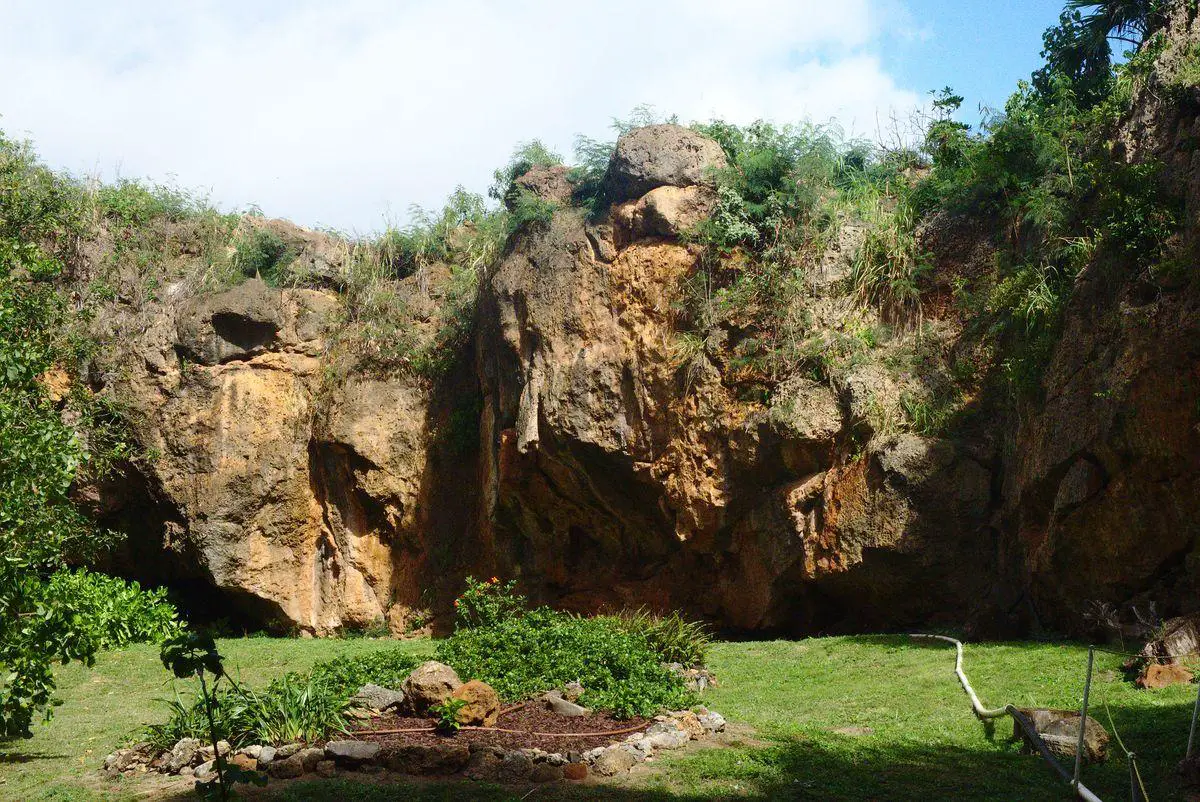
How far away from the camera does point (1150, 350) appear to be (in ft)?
27.6

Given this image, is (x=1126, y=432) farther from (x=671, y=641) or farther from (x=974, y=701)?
(x=671, y=641)

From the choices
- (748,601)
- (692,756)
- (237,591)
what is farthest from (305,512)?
(692,756)

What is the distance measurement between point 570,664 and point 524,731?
1.27 meters

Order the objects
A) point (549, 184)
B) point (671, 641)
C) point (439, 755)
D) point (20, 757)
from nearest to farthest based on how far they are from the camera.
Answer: point (439, 755), point (20, 757), point (671, 641), point (549, 184)

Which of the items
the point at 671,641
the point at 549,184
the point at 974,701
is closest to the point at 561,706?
the point at 671,641

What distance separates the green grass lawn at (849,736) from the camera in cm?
577

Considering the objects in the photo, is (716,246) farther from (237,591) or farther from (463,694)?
(237,591)

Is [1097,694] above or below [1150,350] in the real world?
below

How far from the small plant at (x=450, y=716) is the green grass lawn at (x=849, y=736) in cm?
105

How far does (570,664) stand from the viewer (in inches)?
326

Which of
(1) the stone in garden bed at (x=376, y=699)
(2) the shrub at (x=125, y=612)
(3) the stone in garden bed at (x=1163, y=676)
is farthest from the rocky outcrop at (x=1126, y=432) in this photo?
(2) the shrub at (x=125, y=612)

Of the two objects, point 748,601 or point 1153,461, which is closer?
point 1153,461

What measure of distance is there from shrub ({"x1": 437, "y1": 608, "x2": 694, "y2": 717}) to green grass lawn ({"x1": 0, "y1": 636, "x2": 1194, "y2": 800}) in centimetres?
67

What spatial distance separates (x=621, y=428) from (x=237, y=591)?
661cm
